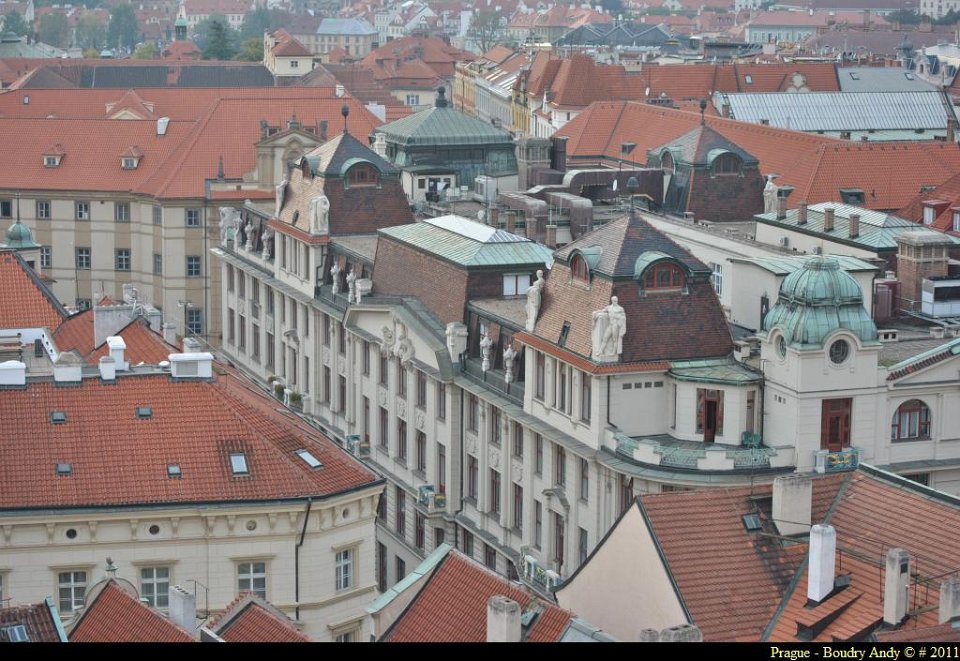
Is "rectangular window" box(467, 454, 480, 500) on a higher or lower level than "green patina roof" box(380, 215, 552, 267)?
lower

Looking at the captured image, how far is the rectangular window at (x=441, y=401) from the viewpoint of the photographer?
89875mm

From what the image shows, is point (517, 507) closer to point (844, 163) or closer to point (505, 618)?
point (505, 618)

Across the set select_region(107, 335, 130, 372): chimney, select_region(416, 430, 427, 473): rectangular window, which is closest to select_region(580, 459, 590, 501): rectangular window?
select_region(416, 430, 427, 473): rectangular window

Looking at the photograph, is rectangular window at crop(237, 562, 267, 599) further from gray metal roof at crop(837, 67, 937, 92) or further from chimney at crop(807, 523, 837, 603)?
gray metal roof at crop(837, 67, 937, 92)

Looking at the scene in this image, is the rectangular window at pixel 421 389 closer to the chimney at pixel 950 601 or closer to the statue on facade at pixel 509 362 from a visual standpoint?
the statue on facade at pixel 509 362

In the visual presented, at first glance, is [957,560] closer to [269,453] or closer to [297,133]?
[269,453]

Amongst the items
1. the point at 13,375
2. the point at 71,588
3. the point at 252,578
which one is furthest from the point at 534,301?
the point at 71,588

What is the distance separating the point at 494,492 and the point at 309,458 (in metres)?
20.1

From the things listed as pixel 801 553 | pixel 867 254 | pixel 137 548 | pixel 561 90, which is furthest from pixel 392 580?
pixel 561 90

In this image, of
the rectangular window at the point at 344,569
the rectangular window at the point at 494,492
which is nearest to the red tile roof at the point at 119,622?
the rectangular window at the point at 344,569

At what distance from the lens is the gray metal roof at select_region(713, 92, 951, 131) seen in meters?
168

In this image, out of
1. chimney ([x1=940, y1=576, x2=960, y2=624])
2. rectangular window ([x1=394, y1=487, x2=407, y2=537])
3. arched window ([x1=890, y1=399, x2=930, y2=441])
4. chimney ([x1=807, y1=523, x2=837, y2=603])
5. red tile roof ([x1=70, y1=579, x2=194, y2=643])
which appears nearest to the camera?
chimney ([x1=940, y1=576, x2=960, y2=624])

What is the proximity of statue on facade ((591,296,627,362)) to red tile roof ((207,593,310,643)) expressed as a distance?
21849 mm

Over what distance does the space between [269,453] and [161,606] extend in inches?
215
